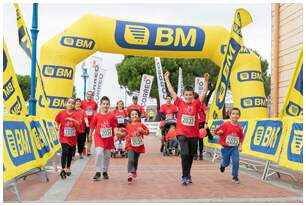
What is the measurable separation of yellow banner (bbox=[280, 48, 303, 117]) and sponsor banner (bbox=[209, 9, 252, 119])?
16.9 feet

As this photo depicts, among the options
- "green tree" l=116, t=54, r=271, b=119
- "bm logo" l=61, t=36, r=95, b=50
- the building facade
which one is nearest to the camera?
"bm logo" l=61, t=36, r=95, b=50

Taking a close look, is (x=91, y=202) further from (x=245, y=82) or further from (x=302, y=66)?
(x=245, y=82)

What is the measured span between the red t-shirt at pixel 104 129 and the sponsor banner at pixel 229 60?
5473 millimetres

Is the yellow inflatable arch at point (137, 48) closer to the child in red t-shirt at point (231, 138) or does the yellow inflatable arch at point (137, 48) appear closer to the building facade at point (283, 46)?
the building facade at point (283, 46)

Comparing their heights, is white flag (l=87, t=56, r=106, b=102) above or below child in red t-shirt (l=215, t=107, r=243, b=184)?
above

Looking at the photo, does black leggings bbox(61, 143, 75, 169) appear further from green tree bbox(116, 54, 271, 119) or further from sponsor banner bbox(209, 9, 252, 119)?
green tree bbox(116, 54, 271, 119)

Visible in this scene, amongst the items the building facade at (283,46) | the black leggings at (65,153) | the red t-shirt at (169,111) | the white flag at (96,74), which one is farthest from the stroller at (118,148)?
the white flag at (96,74)

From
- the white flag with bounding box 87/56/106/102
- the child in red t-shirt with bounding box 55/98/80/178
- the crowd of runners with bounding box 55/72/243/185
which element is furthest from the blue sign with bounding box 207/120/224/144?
the white flag with bounding box 87/56/106/102

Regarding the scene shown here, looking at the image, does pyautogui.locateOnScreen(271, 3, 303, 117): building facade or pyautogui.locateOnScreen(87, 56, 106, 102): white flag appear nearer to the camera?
pyautogui.locateOnScreen(271, 3, 303, 117): building facade

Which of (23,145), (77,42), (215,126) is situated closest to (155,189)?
(23,145)

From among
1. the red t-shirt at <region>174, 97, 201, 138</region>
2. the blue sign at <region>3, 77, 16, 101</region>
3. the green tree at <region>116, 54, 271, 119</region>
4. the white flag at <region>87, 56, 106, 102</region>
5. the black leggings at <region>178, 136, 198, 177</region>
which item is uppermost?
the green tree at <region>116, 54, 271, 119</region>

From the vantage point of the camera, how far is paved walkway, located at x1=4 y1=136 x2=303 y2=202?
6.21 metres

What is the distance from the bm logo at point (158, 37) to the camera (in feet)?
49.1

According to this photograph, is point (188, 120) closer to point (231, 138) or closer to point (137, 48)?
point (231, 138)
